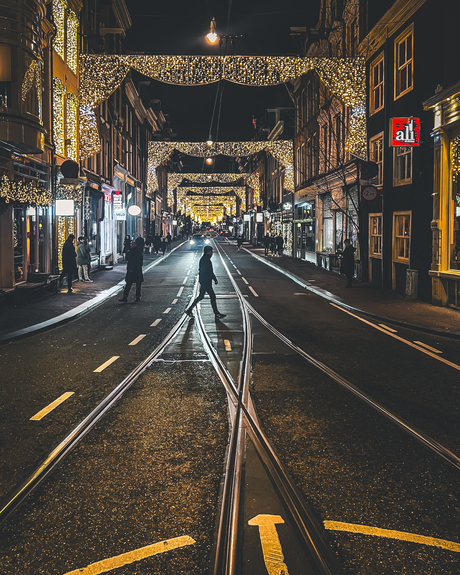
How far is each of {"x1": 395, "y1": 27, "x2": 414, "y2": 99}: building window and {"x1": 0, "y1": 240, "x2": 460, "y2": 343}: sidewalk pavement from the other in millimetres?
7166

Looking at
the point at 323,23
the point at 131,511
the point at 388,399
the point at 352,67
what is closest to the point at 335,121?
the point at 323,23

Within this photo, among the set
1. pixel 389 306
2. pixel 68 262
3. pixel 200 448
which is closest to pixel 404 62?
pixel 389 306

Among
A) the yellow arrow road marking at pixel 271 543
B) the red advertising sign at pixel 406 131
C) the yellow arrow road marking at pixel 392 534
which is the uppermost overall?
the red advertising sign at pixel 406 131

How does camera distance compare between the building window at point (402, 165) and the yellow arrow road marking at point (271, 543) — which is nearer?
the yellow arrow road marking at point (271, 543)

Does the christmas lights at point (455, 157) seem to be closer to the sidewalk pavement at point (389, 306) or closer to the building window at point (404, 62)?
the building window at point (404, 62)

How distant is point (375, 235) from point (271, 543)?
20540mm

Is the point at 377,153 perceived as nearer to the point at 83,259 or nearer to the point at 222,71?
the point at 222,71

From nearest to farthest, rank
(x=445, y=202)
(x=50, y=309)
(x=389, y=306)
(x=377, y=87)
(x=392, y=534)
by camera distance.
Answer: (x=392, y=534)
(x=50, y=309)
(x=445, y=202)
(x=389, y=306)
(x=377, y=87)

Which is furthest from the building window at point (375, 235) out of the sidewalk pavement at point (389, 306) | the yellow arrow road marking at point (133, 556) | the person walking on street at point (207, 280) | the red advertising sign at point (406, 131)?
the yellow arrow road marking at point (133, 556)

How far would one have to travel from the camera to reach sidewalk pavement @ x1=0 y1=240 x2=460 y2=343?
12.7m

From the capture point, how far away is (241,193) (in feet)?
226

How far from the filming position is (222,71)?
19078 millimetres

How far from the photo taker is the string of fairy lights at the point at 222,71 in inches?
750

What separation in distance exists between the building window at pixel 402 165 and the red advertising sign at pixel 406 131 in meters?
1.82
